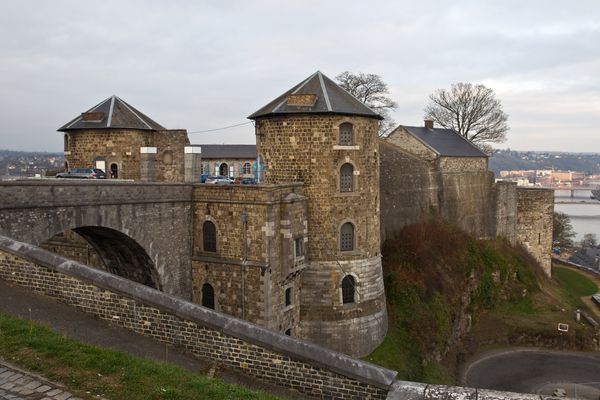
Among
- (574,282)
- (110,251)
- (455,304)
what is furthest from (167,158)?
(574,282)

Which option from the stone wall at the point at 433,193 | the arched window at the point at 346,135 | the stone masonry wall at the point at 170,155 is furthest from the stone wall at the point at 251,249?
the stone wall at the point at 433,193

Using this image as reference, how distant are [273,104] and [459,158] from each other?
1943cm

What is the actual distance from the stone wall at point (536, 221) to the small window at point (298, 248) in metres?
26.8

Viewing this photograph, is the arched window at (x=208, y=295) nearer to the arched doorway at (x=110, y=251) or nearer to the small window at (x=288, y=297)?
the arched doorway at (x=110, y=251)

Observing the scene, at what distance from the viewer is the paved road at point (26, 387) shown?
6531 millimetres

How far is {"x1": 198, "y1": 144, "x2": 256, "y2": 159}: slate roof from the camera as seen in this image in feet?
155

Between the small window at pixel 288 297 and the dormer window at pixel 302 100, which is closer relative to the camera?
the small window at pixel 288 297

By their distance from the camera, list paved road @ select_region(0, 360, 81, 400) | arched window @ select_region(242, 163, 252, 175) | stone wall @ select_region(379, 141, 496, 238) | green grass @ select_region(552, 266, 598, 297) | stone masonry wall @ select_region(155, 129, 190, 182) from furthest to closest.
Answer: arched window @ select_region(242, 163, 252, 175) → green grass @ select_region(552, 266, 598, 297) → stone wall @ select_region(379, 141, 496, 238) → stone masonry wall @ select_region(155, 129, 190, 182) → paved road @ select_region(0, 360, 81, 400)

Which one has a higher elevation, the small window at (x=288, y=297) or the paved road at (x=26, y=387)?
the paved road at (x=26, y=387)

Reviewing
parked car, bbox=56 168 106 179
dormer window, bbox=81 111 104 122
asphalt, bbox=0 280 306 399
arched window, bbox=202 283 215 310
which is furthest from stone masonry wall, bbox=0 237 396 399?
dormer window, bbox=81 111 104 122

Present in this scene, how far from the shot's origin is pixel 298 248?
20.7 metres

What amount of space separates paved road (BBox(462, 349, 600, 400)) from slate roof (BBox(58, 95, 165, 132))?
64.5ft

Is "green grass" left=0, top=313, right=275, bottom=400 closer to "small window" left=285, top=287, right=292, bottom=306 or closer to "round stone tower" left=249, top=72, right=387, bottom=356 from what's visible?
"small window" left=285, top=287, right=292, bottom=306

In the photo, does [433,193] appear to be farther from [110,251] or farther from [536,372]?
[110,251]
